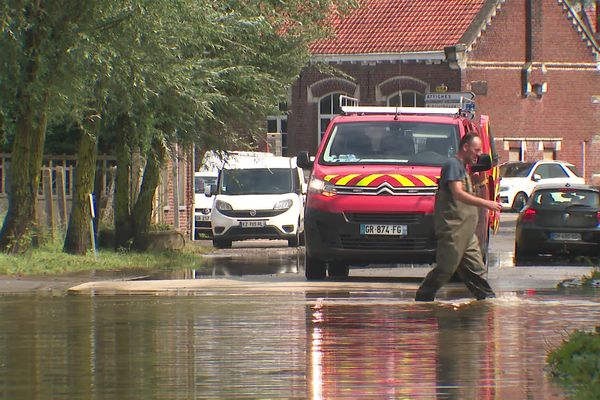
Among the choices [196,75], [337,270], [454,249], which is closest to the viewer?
[454,249]

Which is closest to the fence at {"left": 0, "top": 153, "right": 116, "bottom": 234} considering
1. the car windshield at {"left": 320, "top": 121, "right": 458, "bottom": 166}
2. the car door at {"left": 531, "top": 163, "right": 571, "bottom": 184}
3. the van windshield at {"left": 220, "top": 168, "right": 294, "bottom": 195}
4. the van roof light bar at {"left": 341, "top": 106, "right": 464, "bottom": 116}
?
the van windshield at {"left": 220, "top": 168, "right": 294, "bottom": 195}

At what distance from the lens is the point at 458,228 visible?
15.9m

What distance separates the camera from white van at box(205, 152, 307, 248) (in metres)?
32.2

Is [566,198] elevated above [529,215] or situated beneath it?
elevated above

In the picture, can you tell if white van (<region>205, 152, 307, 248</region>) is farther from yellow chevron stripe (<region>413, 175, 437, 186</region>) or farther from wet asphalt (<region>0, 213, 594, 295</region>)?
yellow chevron stripe (<region>413, 175, 437, 186</region>)

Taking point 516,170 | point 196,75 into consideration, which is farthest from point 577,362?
point 516,170

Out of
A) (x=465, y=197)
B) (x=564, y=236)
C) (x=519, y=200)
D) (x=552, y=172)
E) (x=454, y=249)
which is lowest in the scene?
(x=564, y=236)

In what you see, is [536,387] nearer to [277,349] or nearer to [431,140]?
[277,349]

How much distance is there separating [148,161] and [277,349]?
15254 millimetres

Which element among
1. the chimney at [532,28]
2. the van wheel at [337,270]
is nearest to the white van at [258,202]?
the van wheel at [337,270]

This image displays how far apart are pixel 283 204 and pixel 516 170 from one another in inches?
978

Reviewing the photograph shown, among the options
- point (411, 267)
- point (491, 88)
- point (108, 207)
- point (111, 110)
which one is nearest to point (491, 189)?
point (411, 267)

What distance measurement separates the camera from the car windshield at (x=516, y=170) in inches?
2192

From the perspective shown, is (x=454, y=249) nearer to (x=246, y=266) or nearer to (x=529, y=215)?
(x=246, y=266)
